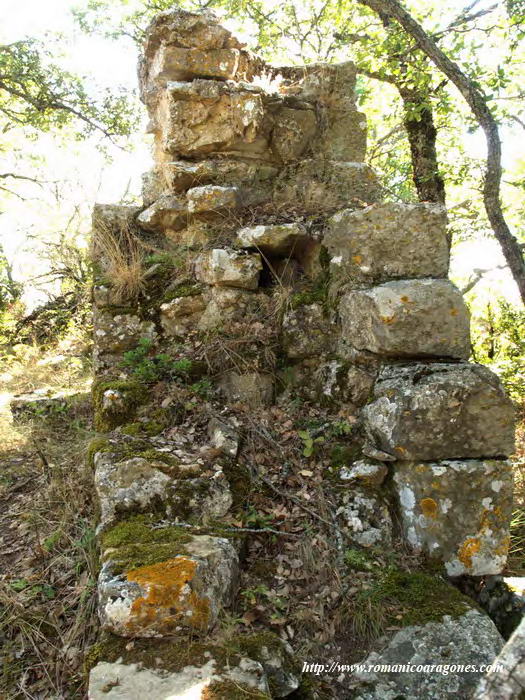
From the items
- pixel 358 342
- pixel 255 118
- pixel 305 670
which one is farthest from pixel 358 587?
pixel 255 118

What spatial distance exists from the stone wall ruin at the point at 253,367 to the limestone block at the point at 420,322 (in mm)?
14

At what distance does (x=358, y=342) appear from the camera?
3.64 m

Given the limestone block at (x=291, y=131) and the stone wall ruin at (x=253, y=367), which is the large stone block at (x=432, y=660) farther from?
the limestone block at (x=291, y=131)

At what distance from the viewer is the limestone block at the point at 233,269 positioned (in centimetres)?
412

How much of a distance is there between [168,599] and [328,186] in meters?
3.78

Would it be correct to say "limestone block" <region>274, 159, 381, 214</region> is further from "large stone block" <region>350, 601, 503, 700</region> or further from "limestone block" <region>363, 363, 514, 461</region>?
"large stone block" <region>350, 601, 503, 700</region>

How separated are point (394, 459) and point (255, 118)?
340cm

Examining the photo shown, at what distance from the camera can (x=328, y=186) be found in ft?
15.1

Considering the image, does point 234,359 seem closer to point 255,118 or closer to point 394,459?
point 394,459

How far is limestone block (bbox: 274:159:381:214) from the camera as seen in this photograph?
15.0 ft

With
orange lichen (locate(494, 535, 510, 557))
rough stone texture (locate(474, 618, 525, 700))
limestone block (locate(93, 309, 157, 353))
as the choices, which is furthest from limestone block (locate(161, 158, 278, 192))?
rough stone texture (locate(474, 618, 525, 700))

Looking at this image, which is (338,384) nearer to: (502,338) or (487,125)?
(487,125)

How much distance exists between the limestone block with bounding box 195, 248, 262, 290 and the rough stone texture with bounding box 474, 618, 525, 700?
10.6ft

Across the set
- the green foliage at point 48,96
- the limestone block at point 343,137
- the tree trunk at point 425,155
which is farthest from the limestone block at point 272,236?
the green foliage at point 48,96
